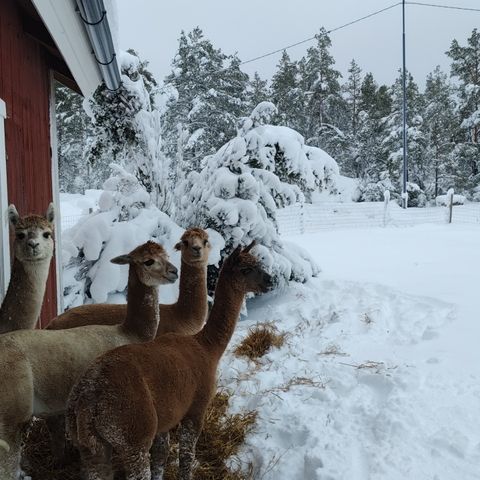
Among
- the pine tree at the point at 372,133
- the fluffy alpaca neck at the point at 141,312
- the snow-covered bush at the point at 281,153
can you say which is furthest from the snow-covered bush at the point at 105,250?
the pine tree at the point at 372,133

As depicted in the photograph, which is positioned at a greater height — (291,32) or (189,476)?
(291,32)

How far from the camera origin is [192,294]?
3957mm

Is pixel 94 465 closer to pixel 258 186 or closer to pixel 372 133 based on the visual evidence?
pixel 258 186

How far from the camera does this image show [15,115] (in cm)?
415

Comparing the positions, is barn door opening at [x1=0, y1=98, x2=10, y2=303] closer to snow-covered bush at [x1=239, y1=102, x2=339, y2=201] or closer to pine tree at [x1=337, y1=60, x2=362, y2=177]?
snow-covered bush at [x1=239, y1=102, x2=339, y2=201]

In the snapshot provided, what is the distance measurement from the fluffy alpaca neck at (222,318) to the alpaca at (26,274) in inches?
42.1

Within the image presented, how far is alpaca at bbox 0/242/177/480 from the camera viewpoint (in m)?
2.18

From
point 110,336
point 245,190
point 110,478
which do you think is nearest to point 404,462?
point 110,478

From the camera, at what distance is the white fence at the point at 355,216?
20.7 meters

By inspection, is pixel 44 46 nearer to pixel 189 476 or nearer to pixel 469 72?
pixel 189 476

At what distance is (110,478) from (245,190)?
5043 mm

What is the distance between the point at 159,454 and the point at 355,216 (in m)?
22.4

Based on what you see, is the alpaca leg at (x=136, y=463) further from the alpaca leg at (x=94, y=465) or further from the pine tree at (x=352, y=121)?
the pine tree at (x=352, y=121)

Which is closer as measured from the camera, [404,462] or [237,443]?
[404,462]
